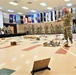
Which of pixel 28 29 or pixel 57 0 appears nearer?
pixel 57 0

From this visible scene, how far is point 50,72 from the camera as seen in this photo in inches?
66.8

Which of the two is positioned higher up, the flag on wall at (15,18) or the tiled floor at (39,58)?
the flag on wall at (15,18)

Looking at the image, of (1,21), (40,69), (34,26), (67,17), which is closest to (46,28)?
(34,26)

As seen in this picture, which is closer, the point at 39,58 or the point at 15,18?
the point at 39,58

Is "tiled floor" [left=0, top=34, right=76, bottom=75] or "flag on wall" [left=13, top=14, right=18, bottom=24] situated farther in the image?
"flag on wall" [left=13, top=14, right=18, bottom=24]

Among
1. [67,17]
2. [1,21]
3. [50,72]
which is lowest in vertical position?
[50,72]

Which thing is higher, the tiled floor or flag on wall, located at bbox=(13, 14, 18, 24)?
flag on wall, located at bbox=(13, 14, 18, 24)

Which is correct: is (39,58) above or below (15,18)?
below

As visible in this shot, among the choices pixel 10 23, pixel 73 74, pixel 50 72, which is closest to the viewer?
pixel 73 74

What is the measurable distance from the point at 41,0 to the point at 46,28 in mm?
5448

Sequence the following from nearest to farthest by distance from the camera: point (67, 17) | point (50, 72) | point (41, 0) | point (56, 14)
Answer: point (50, 72)
point (67, 17)
point (41, 0)
point (56, 14)

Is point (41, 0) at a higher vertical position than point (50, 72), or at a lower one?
higher

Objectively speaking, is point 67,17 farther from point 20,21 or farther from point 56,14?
point 20,21

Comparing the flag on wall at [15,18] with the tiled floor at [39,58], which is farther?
the flag on wall at [15,18]
